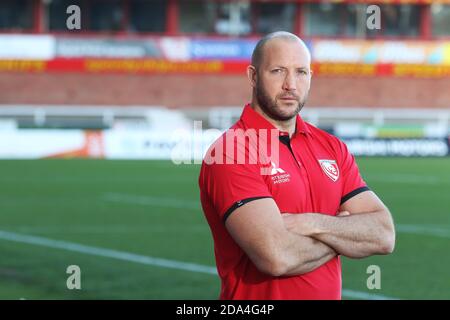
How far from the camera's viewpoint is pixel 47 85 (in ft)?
145

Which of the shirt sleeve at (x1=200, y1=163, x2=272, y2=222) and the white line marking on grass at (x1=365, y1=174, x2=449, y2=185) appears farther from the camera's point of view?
the white line marking on grass at (x1=365, y1=174, x2=449, y2=185)

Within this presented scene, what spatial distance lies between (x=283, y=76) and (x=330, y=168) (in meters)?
0.51

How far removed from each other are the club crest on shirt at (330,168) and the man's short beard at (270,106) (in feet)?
0.91

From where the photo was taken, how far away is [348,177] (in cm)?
541

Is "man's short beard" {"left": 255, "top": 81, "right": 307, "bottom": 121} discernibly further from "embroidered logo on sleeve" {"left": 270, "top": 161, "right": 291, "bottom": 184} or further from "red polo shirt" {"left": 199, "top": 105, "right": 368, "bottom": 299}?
"embroidered logo on sleeve" {"left": 270, "top": 161, "right": 291, "bottom": 184}

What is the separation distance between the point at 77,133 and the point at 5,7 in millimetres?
14518

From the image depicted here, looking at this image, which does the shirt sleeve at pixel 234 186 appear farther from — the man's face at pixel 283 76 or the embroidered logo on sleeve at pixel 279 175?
the man's face at pixel 283 76

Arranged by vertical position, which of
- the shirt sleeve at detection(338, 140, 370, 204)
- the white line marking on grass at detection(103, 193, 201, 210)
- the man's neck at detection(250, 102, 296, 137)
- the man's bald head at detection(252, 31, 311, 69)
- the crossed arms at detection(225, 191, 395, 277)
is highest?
the man's bald head at detection(252, 31, 311, 69)

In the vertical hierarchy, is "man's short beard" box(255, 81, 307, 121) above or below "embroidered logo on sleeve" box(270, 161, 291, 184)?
above

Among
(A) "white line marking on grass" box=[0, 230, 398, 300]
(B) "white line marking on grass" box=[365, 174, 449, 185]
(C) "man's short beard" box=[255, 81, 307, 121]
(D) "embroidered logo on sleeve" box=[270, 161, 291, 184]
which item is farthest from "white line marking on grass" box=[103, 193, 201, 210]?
(D) "embroidered logo on sleeve" box=[270, 161, 291, 184]

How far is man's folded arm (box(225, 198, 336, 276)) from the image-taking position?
4.88 m

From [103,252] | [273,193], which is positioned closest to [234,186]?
[273,193]

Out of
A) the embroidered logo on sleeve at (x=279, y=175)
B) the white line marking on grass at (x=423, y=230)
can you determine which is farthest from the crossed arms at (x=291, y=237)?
the white line marking on grass at (x=423, y=230)

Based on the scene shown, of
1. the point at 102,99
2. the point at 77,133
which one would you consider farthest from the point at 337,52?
the point at 77,133
